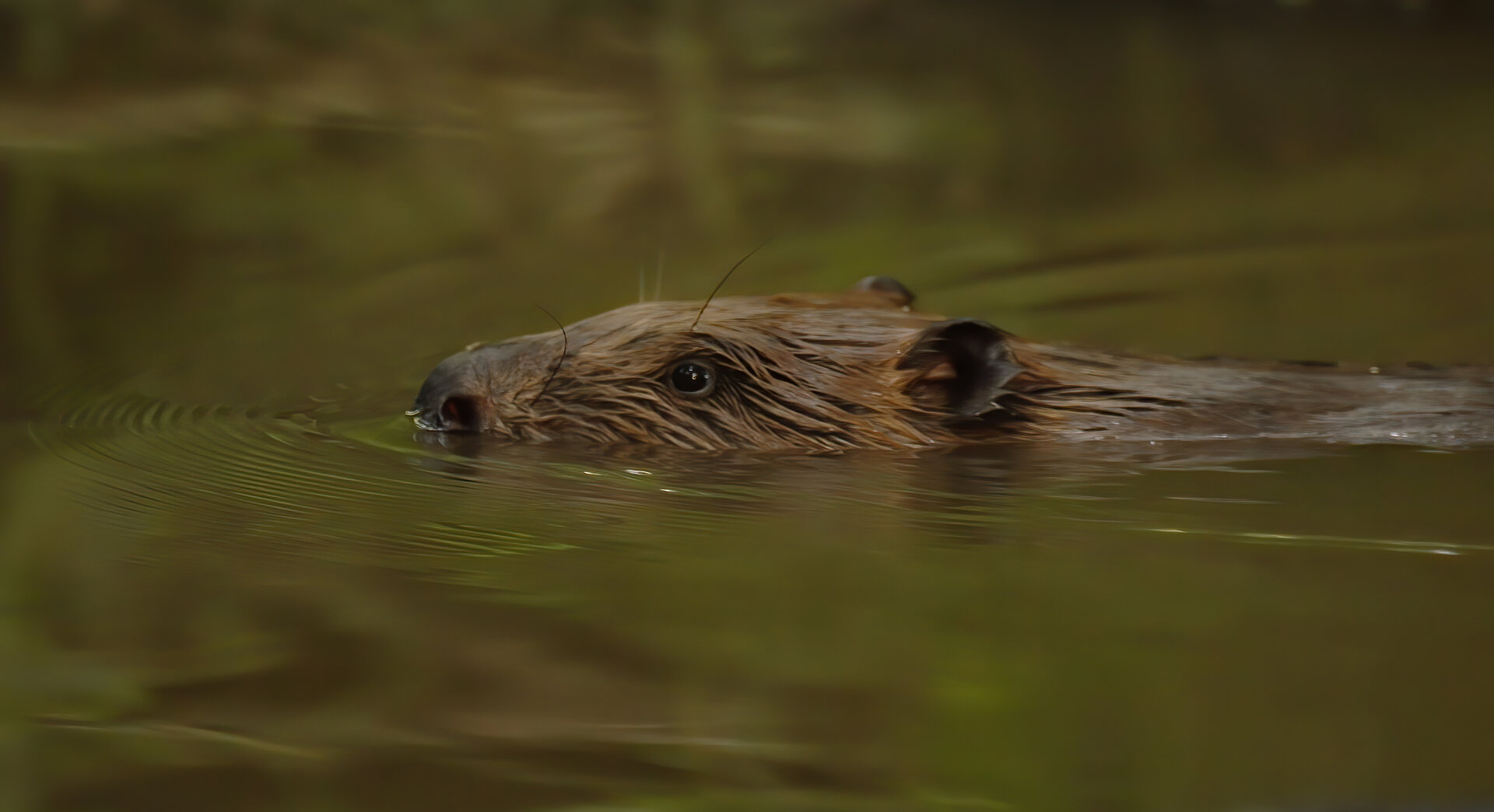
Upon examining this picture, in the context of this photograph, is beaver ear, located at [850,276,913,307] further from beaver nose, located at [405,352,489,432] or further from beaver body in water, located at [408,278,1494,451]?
beaver nose, located at [405,352,489,432]

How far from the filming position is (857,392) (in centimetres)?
217

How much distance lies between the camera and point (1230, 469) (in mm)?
1849

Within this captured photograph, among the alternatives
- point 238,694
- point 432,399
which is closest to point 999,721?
point 238,694

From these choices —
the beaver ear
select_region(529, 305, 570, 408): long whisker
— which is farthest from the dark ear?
select_region(529, 305, 570, 408): long whisker

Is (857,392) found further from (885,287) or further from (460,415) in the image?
(460,415)

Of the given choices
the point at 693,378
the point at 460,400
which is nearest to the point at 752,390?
the point at 693,378

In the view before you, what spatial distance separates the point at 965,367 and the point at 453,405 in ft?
2.66

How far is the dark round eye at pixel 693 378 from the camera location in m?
2.17

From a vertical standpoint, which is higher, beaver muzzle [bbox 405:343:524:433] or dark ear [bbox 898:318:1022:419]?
dark ear [bbox 898:318:1022:419]

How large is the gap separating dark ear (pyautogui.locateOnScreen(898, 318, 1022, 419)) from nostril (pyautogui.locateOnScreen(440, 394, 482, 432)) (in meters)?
0.67

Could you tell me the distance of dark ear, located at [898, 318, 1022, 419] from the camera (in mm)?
2137

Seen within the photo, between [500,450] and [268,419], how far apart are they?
0.43m

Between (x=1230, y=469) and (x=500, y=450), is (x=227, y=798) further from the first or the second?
(x=1230, y=469)

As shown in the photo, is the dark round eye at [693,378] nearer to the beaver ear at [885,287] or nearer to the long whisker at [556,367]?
the long whisker at [556,367]
